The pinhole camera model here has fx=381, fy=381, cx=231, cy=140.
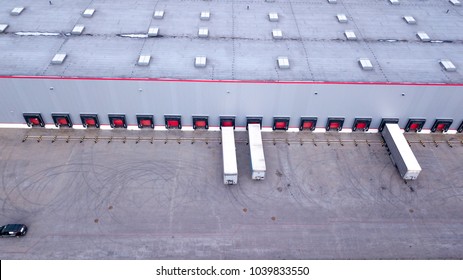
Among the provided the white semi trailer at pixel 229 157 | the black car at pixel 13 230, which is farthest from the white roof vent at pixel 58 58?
the white semi trailer at pixel 229 157

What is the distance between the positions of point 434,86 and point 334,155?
48.4 feet

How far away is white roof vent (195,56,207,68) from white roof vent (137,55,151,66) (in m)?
6.15

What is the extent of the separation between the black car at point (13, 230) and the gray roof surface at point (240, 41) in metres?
18.5

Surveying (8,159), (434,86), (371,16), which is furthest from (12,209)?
(371,16)

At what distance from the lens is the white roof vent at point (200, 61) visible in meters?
48.5

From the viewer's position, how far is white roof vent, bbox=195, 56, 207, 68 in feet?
159

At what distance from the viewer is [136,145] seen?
49906 millimetres

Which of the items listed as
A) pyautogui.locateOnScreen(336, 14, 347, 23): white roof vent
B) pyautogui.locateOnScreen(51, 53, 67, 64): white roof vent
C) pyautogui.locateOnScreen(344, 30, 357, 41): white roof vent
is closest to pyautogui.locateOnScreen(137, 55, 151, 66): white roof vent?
pyautogui.locateOnScreen(51, 53, 67, 64): white roof vent

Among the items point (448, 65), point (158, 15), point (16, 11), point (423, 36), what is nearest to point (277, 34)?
point (158, 15)

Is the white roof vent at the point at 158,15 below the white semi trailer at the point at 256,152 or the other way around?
the other way around

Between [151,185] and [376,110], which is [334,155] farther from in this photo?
[151,185]

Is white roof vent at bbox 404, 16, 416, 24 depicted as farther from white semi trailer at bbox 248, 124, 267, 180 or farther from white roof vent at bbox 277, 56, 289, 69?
white semi trailer at bbox 248, 124, 267, 180

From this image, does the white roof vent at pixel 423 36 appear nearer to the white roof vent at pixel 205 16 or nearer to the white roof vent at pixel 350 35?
the white roof vent at pixel 350 35

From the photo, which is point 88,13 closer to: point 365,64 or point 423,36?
point 365,64
